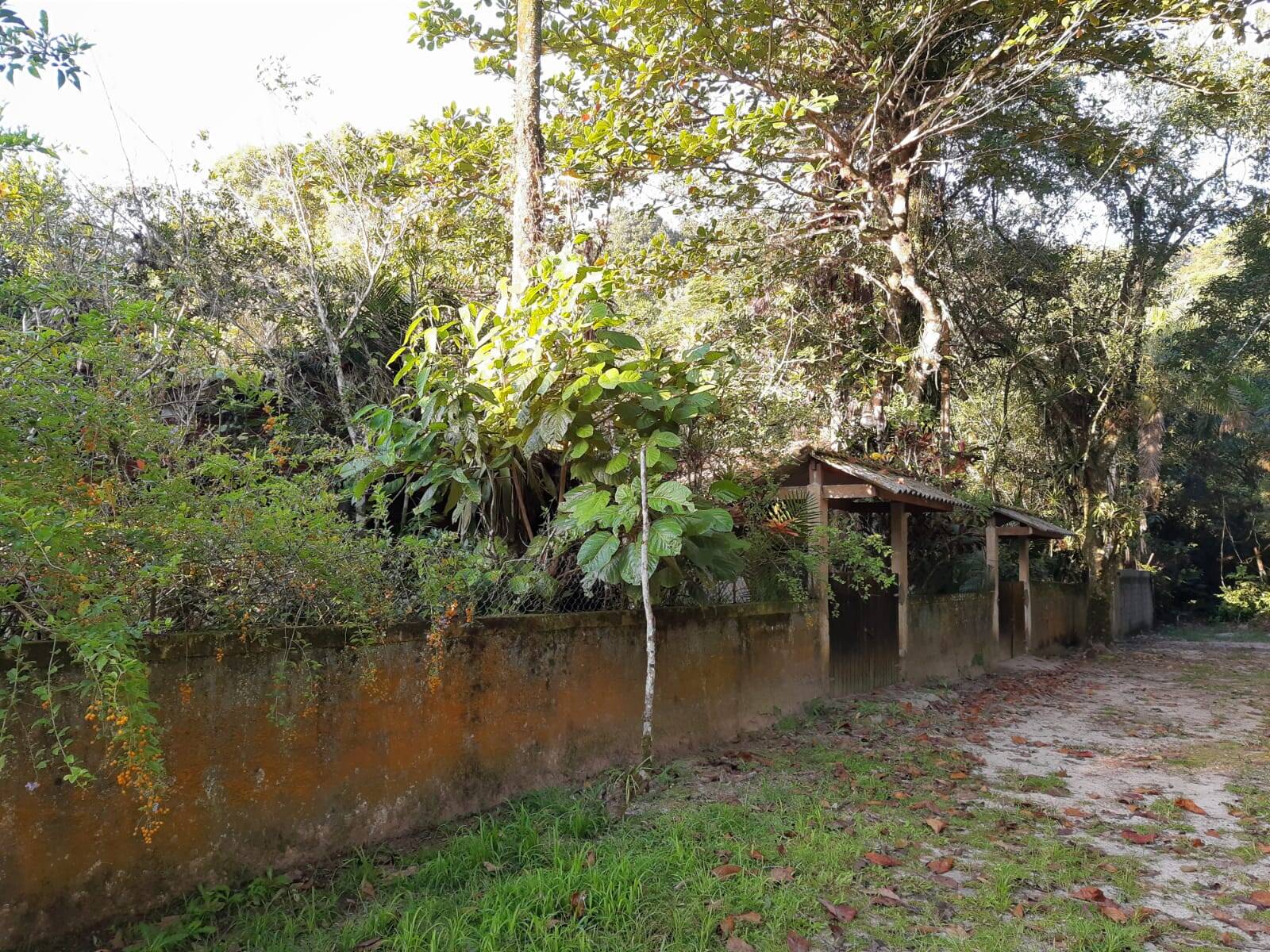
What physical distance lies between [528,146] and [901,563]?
19.9 feet

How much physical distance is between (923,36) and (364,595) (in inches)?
407

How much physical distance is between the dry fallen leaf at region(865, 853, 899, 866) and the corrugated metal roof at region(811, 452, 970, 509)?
4615mm

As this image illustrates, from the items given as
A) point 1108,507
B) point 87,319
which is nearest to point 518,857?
point 87,319

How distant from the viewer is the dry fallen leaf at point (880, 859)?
416 cm

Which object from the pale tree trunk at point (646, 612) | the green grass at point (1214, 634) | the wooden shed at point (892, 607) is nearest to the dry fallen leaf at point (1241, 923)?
the pale tree trunk at point (646, 612)

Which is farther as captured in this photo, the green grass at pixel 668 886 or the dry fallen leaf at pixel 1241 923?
the dry fallen leaf at pixel 1241 923

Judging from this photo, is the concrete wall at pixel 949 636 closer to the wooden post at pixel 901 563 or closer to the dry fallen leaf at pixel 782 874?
the wooden post at pixel 901 563

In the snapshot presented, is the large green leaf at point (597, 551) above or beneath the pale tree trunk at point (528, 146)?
beneath

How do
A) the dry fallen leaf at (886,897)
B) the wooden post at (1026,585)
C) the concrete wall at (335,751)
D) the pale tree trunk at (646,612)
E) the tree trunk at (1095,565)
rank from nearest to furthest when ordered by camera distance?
1. the concrete wall at (335,751)
2. the dry fallen leaf at (886,897)
3. the pale tree trunk at (646,612)
4. the wooden post at (1026,585)
5. the tree trunk at (1095,565)

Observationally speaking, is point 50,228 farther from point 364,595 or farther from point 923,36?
point 923,36

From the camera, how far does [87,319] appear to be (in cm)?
346

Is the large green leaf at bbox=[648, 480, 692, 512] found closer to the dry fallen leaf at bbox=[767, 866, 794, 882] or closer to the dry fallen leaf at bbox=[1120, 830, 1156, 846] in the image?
the dry fallen leaf at bbox=[767, 866, 794, 882]

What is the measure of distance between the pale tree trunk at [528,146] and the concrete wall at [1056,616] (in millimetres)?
11970

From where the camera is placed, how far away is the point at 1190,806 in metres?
5.37
